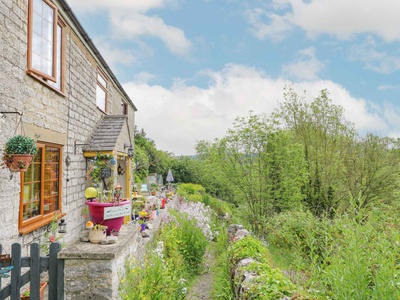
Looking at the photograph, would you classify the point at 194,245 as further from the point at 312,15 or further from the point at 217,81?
the point at 217,81

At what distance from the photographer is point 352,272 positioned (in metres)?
2.68

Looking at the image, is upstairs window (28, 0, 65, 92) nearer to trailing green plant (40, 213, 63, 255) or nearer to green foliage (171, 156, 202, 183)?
trailing green plant (40, 213, 63, 255)

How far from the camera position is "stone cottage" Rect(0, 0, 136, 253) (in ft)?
14.5

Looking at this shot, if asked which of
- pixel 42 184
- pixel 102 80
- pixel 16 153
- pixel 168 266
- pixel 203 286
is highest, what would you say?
pixel 102 80

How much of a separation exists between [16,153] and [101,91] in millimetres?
6593

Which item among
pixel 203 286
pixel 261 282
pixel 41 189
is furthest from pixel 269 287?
pixel 41 189

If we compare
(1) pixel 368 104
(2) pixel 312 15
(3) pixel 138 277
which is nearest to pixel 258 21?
(2) pixel 312 15

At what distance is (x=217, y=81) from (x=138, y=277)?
43.7 ft

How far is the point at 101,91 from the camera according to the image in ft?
33.5

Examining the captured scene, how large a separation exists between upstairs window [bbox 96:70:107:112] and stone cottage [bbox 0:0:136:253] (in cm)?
17

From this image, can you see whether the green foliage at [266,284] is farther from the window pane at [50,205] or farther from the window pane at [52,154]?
the window pane at [52,154]

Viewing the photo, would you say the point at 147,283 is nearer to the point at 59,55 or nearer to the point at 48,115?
the point at 48,115

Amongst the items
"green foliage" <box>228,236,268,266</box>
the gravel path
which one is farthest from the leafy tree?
"green foliage" <box>228,236,268,266</box>

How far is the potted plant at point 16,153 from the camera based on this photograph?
404cm
